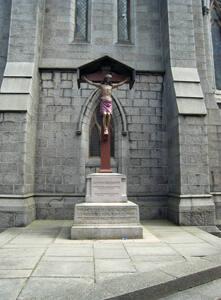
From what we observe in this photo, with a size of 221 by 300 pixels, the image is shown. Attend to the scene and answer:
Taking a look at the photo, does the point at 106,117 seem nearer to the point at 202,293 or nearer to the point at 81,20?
the point at 202,293

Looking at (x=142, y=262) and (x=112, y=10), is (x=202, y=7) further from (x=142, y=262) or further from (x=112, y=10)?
(x=142, y=262)

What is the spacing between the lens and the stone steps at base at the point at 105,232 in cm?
641

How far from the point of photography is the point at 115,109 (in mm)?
10211

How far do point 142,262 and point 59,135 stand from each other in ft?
20.2

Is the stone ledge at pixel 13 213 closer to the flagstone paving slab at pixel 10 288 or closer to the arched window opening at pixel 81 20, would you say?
the flagstone paving slab at pixel 10 288

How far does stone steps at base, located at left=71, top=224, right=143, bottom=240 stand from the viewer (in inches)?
252

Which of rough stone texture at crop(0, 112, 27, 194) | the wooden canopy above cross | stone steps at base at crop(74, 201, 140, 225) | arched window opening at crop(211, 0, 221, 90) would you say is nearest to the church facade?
rough stone texture at crop(0, 112, 27, 194)

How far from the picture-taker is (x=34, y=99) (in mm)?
9438

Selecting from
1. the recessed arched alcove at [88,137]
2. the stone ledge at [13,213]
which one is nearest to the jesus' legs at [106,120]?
the recessed arched alcove at [88,137]

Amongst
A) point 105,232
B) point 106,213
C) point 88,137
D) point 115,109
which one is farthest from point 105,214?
point 115,109

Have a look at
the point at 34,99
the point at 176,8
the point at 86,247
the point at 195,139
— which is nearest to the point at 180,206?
the point at 195,139

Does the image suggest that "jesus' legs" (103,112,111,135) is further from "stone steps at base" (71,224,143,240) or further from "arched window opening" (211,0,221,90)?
"arched window opening" (211,0,221,90)

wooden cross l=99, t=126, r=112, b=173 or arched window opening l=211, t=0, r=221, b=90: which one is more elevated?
arched window opening l=211, t=0, r=221, b=90

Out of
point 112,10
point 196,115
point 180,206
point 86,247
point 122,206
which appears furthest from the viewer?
point 112,10
